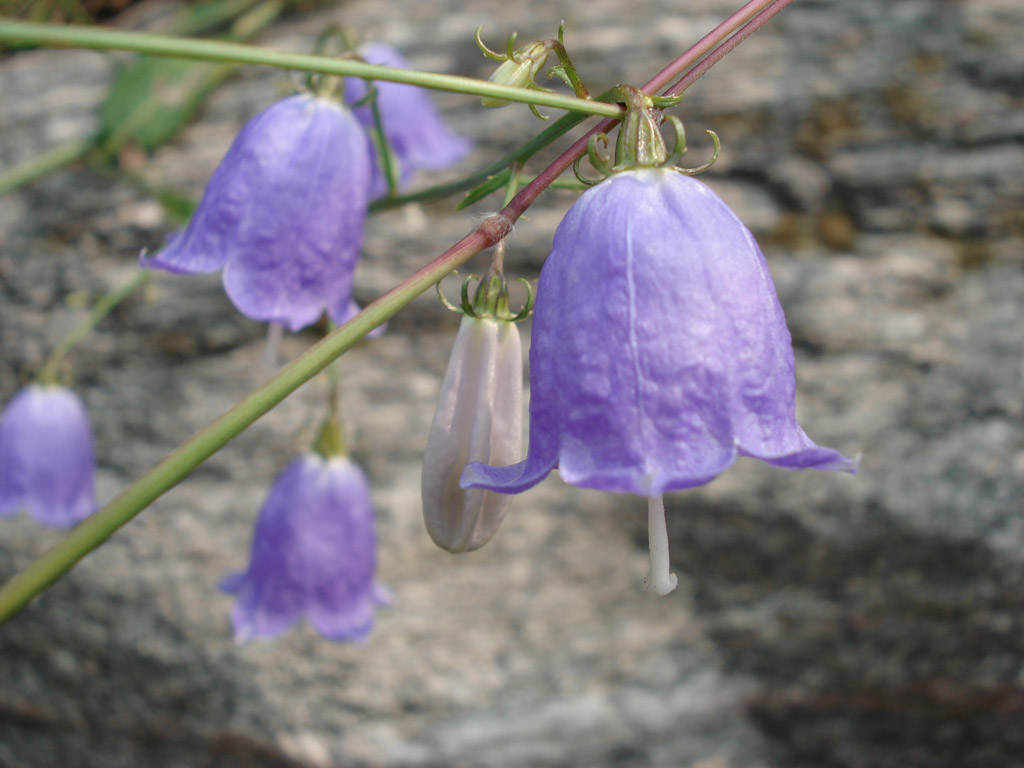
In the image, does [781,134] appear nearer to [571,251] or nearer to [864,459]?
[864,459]

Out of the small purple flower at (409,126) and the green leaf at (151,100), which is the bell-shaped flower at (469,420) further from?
the green leaf at (151,100)

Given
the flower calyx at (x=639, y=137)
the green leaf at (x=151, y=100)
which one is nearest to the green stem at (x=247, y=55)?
the flower calyx at (x=639, y=137)

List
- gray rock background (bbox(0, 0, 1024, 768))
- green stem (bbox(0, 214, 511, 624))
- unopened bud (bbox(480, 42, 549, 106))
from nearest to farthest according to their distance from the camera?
green stem (bbox(0, 214, 511, 624))
unopened bud (bbox(480, 42, 549, 106))
gray rock background (bbox(0, 0, 1024, 768))

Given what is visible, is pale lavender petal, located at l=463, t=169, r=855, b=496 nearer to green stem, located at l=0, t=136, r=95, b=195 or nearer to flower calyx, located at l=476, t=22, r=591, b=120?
flower calyx, located at l=476, t=22, r=591, b=120

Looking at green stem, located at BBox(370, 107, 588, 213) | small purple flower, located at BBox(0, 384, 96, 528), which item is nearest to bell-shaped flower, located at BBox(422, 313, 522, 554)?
green stem, located at BBox(370, 107, 588, 213)

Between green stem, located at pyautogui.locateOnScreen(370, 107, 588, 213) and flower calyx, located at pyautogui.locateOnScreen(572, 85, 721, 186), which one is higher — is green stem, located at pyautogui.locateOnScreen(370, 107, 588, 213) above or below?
above
